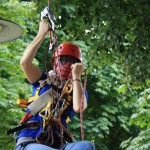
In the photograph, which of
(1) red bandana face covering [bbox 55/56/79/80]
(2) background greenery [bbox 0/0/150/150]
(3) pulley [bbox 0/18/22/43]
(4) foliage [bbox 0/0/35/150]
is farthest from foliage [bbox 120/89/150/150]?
(1) red bandana face covering [bbox 55/56/79/80]

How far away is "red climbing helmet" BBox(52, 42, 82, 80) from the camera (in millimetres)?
3482

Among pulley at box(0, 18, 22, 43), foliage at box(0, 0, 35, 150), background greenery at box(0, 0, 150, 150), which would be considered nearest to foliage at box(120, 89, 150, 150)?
background greenery at box(0, 0, 150, 150)

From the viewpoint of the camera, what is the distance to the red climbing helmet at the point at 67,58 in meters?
3.48

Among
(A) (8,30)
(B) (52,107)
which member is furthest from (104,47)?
(B) (52,107)

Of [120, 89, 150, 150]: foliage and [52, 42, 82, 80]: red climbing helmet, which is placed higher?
[120, 89, 150, 150]: foliage

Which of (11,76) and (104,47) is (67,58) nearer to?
(104,47)

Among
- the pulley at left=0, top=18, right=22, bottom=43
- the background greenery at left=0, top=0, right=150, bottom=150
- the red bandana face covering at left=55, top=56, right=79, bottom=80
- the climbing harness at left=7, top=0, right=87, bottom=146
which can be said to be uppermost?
the background greenery at left=0, top=0, right=150, bottom=150

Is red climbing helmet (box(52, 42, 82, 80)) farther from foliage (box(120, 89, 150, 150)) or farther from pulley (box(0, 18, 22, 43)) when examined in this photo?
foliage (box(120, 89, 150, 150))

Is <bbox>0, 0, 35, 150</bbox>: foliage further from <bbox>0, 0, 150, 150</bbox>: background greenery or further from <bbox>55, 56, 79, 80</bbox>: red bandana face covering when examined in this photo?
<bbox>55, 56, 79, 80</bbox>: red bandana face covering

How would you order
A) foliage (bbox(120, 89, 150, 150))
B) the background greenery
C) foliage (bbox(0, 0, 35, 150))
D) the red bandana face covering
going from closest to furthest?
1. the red bandana face covering
2. the background greenery
3. foliage (bbox(120, 89, 150, 150))
4. foliage (bbox(0, 0, 35, 150))

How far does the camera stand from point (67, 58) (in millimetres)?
3652

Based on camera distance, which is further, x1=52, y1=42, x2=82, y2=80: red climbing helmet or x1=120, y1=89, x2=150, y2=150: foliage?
x1=120, y1=89, x2=150, y2=150: foliage

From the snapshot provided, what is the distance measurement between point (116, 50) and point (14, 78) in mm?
4400

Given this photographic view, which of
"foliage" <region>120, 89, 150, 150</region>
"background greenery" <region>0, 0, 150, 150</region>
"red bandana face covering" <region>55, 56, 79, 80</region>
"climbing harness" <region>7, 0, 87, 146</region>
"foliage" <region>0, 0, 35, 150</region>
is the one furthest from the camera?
"foliage" <region>0, 0, 35, 150</region>
